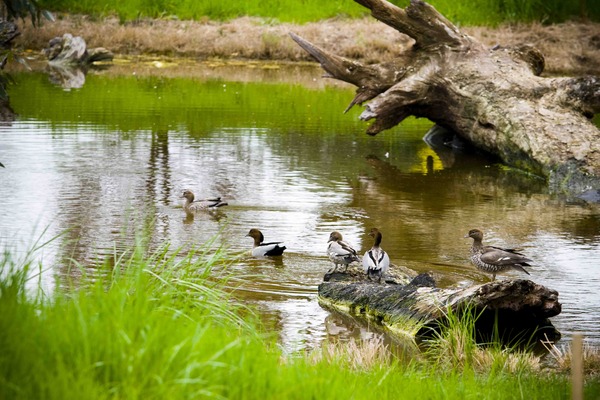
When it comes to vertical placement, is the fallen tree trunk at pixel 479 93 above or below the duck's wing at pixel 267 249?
above

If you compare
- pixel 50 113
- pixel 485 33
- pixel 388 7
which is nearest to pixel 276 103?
pixel 50 113

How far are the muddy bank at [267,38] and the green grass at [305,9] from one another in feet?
5.07

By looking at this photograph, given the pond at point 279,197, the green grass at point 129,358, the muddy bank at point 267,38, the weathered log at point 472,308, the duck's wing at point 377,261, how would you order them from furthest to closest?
the muddy bank at point 267,38 < the pond at point 279,197 < the duck's wing at point 377,261 < the weathered log at point 472,308 < the green grass at point 129,358

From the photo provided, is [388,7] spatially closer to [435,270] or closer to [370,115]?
[370,115]

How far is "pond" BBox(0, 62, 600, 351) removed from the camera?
11555mm

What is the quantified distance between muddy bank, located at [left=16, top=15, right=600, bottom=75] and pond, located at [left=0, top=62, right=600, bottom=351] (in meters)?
14.7

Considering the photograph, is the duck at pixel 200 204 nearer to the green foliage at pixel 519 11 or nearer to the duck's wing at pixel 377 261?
the duck's wing at pixel 377 261

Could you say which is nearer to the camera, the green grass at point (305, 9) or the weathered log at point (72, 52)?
the weathered log at point (72, 52)

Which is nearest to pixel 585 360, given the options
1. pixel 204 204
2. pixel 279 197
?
pixel 204 204

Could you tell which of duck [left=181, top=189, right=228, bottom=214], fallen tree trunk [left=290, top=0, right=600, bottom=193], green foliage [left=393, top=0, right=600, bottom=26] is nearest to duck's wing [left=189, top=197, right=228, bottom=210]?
duck [left=181, top=189, right=228, bottom=214]

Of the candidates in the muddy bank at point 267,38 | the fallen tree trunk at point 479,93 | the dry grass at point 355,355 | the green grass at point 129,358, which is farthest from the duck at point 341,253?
the muddy bank at point 267,38

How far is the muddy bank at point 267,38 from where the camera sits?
41.9m

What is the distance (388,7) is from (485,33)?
24710 millimetres

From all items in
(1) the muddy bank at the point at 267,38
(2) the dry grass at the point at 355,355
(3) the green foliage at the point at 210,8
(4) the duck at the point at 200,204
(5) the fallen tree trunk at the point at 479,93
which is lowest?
(2) the dry grass at the point at 355,355
